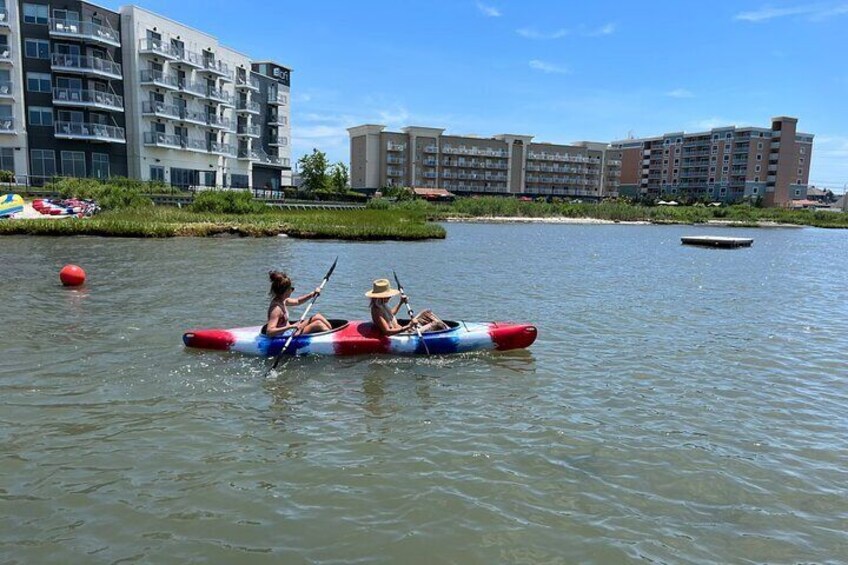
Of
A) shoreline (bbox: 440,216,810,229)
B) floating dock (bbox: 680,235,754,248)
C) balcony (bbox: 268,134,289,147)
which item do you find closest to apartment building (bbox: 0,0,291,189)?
balcony (bbox: 268,134,289,147)

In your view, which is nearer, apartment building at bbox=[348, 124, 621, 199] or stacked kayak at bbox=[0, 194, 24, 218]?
stacked kayak at bbox=[0, 194, 24, 218]

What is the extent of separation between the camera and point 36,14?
177ft

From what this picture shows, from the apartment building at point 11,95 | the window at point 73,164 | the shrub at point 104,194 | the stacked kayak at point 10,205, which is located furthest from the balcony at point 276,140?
the stacked kayak at point 10,205

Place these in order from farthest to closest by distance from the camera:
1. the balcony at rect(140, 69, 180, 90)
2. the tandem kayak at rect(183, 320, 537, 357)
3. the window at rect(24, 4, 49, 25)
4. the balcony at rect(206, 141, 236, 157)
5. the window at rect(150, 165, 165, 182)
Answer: the balcony at rect(206, 141, 236, 157)
the window at rect(150, 165, 165, 182)
the balcony at rect(140, 69, 180, 90)
the window at rect(24, 4, 49, 25)
the tandem kayak at rect(183, 320, 537, 357)

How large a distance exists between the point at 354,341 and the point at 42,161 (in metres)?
56.3

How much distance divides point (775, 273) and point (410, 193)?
246 ft

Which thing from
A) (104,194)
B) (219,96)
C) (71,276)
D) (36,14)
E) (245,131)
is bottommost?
(71,276)

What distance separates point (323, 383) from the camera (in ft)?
33.0

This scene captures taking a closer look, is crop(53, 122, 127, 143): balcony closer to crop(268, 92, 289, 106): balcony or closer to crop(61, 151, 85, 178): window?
crop(61, 151, 85, 178): window

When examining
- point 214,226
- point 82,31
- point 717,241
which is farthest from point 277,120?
point 717,241

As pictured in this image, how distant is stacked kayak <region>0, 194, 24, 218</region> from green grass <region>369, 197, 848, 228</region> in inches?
1643

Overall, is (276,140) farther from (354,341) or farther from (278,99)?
(354,341)

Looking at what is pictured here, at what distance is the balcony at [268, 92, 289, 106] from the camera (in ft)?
275

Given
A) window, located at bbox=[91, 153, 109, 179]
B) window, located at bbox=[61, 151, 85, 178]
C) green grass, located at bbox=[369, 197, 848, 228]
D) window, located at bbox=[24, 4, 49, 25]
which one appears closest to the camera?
window, located at bbox=[24, 4, 49, 25]
